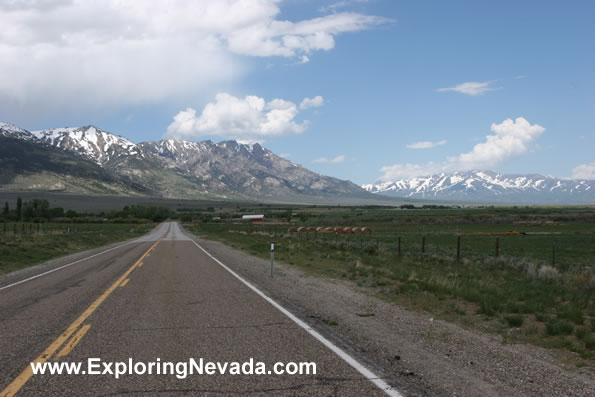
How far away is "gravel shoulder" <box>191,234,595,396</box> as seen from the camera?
227 inches

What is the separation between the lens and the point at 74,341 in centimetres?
755

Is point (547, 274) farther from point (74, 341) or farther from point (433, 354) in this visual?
point (74, 341)

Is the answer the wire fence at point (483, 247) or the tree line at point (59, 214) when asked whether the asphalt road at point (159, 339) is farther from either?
the tree line at point (59, 214)

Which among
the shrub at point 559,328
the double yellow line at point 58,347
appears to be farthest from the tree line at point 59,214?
the shrub at point 559,328

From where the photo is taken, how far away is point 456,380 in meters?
5.97

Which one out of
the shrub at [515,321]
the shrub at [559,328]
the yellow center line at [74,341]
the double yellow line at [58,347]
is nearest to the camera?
the double yellow line at [58,347]

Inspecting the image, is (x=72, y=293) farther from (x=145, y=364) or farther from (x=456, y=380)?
(x=456, y=380)

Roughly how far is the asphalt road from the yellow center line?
0.6 inches

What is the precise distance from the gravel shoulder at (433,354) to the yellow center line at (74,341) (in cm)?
410

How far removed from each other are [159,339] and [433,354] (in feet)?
14.5

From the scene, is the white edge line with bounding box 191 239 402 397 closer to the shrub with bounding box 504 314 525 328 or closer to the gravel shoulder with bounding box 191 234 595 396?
the gravel shoulder with bounding box 191 234 595 396

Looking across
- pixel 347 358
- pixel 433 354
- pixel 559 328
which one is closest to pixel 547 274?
pixel 559 328

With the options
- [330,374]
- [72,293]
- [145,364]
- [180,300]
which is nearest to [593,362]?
[330,374]

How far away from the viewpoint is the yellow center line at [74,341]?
6887mm
